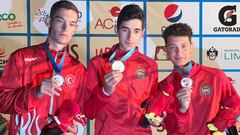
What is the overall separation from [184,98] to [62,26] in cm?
82

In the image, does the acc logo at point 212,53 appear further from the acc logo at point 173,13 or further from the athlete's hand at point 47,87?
the athlete's hand at point 47,87

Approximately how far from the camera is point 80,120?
7.70 ft

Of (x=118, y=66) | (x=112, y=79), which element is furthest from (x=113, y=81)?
(x=118, y=66)

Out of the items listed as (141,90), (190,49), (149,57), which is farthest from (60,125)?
(190,49)

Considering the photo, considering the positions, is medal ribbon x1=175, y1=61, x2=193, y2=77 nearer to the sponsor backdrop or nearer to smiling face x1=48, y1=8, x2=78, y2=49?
the sponsor backdrop

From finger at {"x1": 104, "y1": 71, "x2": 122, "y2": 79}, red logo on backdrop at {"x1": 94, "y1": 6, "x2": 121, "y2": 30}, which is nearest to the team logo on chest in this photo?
finger at {"x1": 104, "y1": 71, "x2": 122, "y2": 79}

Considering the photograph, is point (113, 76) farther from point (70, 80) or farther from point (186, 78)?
point (186, 78)

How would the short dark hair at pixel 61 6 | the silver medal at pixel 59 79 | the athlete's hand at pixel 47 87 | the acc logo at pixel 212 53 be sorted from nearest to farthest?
1. the athlete's hand at pixel 47 87
2. the silver medal at pixel 59 79
3. the short dark hair at pixel 61 6
4. the acc logo at pixel 212 53

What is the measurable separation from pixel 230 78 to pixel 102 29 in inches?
33.5

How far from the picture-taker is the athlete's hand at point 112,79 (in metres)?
2.19

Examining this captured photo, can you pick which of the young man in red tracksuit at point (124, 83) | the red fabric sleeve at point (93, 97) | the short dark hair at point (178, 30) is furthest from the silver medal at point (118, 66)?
the short dark hair at point (178, 30)

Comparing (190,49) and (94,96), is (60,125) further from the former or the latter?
(190,49)

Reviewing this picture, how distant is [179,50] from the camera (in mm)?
2424

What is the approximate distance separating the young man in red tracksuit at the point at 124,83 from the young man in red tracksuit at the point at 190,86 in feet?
0.48
